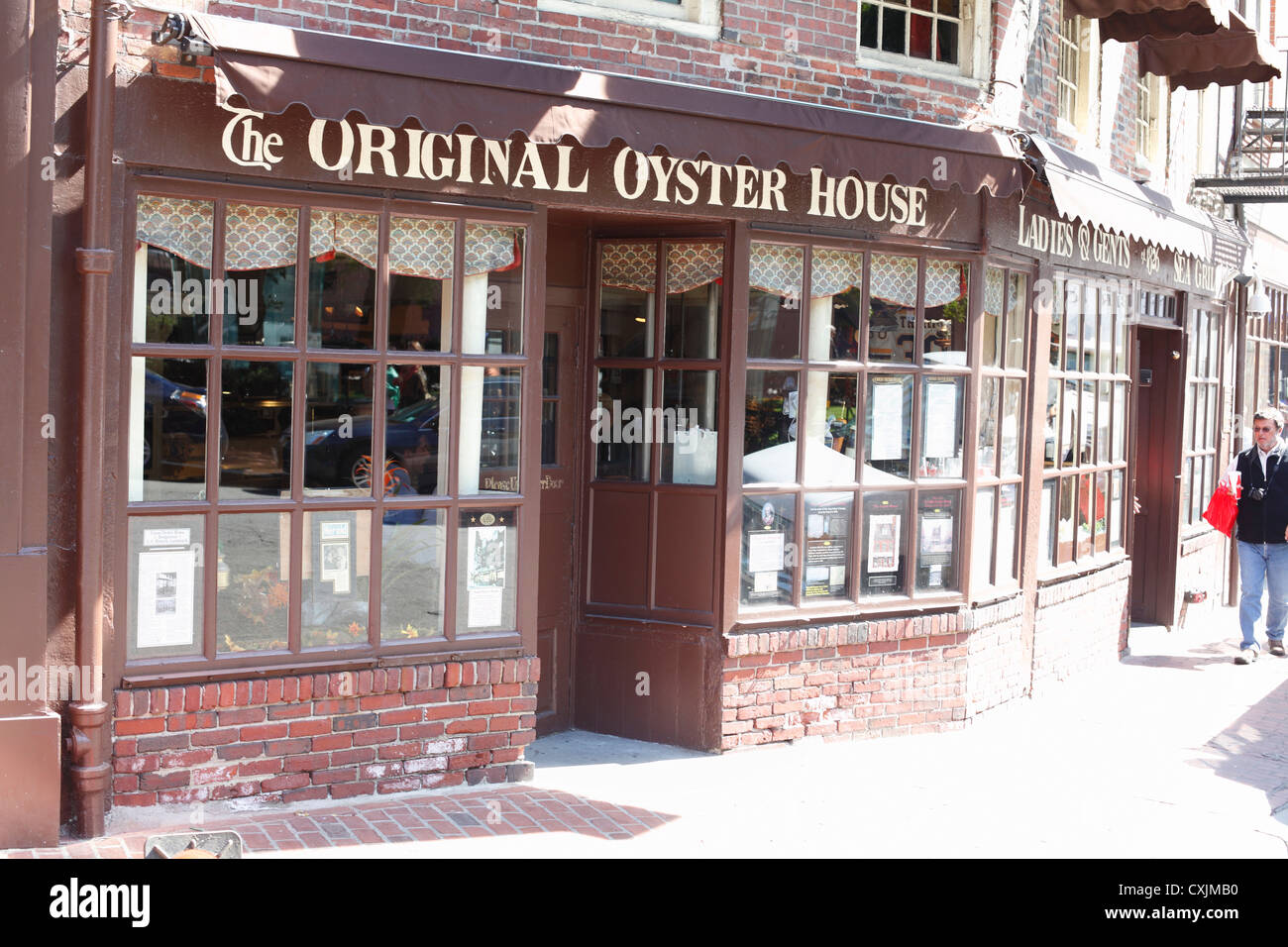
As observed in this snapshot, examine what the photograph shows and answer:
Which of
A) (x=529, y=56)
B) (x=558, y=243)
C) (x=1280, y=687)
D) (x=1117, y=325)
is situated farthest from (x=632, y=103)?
(x=1280, y=687)

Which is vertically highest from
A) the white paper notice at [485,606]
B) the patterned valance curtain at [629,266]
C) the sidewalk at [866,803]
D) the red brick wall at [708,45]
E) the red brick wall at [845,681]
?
the red brick wall at [708,45]

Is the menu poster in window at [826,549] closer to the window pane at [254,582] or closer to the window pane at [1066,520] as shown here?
the window pane at [1066,520]

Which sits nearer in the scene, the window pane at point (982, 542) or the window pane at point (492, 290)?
the window pane at point (492, 290)

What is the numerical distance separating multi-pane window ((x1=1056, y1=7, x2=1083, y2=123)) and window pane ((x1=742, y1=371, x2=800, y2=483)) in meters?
3.69

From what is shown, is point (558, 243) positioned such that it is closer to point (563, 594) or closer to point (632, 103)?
point (632, 103)

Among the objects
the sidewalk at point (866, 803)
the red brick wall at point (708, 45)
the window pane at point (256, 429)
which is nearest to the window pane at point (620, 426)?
the sidewalk at point (866, 803)

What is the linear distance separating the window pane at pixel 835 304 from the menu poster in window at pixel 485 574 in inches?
86.0

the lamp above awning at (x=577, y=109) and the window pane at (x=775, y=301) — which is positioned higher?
the lamp above awning at (x=577, y=109)

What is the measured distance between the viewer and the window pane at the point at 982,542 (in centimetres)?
830

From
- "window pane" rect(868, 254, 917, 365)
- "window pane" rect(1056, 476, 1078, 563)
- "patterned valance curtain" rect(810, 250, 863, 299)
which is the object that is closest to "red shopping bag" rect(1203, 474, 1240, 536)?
"window pane" rect(1056, 476, 1078, 563)

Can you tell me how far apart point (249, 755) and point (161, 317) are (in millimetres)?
1932

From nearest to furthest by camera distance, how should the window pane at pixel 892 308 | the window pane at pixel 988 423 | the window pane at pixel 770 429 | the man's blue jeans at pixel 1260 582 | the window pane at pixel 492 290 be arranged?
the window pane at pixel 492 290 → the window pane at pixel 770 429 → the window pane at pixel 892 308 → the window pane at pixel 988 423 → the man's blue jeans at pixel 1260 582

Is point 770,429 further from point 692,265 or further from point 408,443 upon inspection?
point 408,443

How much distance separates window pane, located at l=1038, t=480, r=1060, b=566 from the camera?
9.38 m
